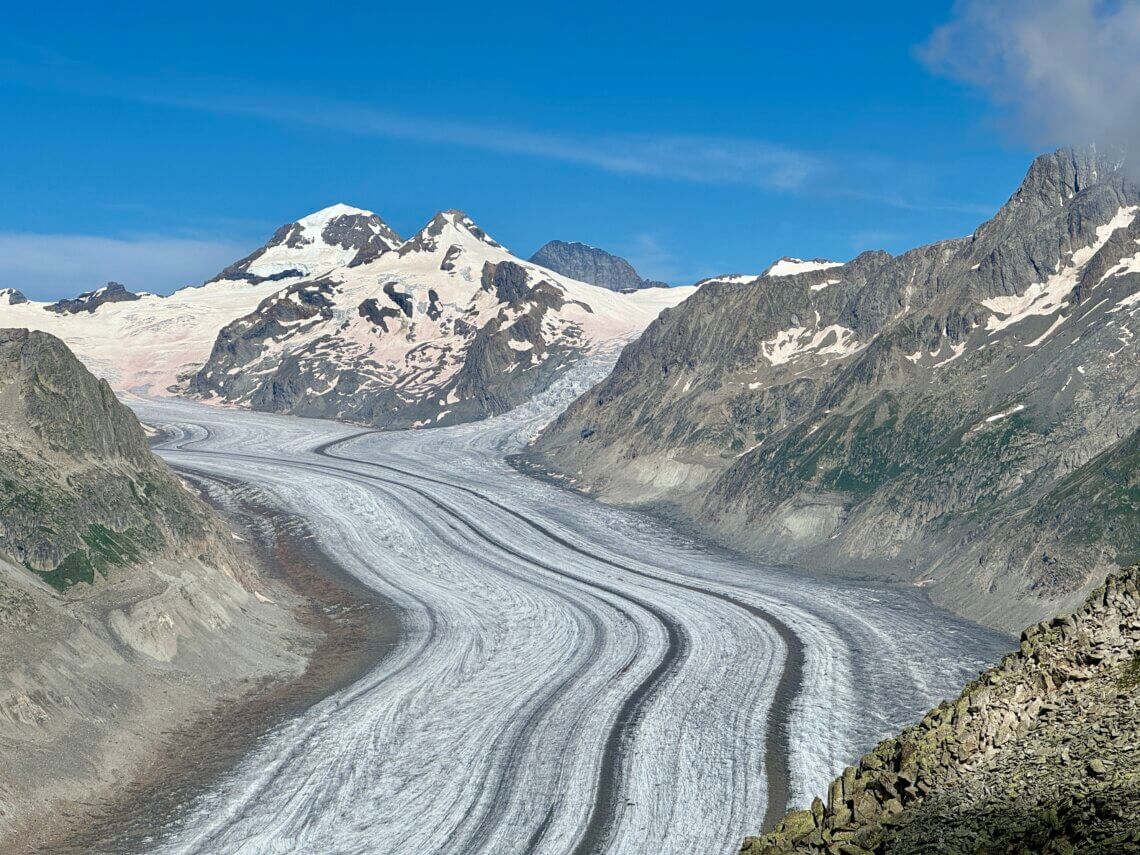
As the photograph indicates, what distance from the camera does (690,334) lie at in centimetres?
11244

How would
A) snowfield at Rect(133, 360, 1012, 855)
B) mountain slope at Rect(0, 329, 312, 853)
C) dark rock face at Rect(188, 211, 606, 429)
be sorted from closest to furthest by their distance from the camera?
snowfield at Rect(133, 360, 1012, 855), mountain slope at Rect(0, 329, 312, 853), dark rock face at Rect(188, 211, 606, 429)

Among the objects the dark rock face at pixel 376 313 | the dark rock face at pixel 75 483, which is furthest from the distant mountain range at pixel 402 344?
the dark rock face at pixel 75 483

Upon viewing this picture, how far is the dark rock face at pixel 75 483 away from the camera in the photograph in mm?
40938

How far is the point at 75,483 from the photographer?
45844 millimetres

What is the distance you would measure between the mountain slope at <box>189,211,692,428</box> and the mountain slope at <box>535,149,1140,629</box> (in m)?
42.1

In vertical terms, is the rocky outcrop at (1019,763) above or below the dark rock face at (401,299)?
below

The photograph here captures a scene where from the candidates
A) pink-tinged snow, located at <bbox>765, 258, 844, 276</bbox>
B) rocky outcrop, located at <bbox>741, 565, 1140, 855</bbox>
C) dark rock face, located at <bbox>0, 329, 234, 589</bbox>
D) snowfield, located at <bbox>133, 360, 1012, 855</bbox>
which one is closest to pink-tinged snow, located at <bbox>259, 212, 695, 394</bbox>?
pink-tinged snow, located at <bbox>765, 258, 844, 276</bbox>

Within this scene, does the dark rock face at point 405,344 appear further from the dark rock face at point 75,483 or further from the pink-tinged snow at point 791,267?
the dark rock face at point 75,483

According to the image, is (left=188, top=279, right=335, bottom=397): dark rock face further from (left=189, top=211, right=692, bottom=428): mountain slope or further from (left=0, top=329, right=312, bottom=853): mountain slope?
(left=0, top=329, right=312, bottom=853): mountain slope

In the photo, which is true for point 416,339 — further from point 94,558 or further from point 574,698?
point 574,698

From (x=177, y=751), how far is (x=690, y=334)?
8472 cm

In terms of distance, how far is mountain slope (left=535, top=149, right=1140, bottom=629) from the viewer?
55.3m


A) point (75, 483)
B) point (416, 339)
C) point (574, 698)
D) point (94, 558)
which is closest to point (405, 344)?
point (416, 339)

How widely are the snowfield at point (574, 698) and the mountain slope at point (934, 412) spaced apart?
16.6 feet
